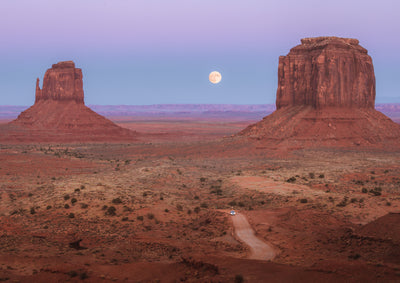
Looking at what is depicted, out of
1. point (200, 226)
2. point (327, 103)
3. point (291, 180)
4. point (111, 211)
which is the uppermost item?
point (327, 103)

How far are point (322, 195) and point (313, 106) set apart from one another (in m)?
34.2

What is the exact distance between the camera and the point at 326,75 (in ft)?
177

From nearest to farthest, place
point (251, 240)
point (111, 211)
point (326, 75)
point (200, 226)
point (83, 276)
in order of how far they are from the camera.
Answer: point (83, 276) → point (251, 240) → point (200, 226) → point (111, 211) → point (326, 75)

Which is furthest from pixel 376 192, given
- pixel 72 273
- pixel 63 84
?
pixel 63 84

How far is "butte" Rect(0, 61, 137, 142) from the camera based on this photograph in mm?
75438

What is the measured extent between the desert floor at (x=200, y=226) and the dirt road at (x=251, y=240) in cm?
12

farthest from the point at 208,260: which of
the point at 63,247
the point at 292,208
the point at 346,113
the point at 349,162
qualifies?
the point at 346,113

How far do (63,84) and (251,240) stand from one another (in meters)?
76.1

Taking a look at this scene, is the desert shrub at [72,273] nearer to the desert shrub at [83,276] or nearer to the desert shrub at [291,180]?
the desert shrub at [83,276]

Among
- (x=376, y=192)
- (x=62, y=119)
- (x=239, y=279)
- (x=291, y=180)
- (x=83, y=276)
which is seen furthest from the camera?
(x=62, y=119)

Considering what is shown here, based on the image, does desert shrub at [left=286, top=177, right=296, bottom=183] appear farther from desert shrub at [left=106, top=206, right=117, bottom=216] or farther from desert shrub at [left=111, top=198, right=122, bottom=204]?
desert shrub at [left=106, top=206, right=117, bottom=216]

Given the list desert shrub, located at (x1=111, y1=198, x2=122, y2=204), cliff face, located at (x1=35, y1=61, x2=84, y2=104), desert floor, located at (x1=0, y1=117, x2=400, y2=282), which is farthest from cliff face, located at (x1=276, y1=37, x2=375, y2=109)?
cliff face, located at (x1=35, y1=61, x2=84, y2=104)

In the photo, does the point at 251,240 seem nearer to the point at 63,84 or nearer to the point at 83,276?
the point at 83,276

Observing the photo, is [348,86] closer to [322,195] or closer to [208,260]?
[322,195]
